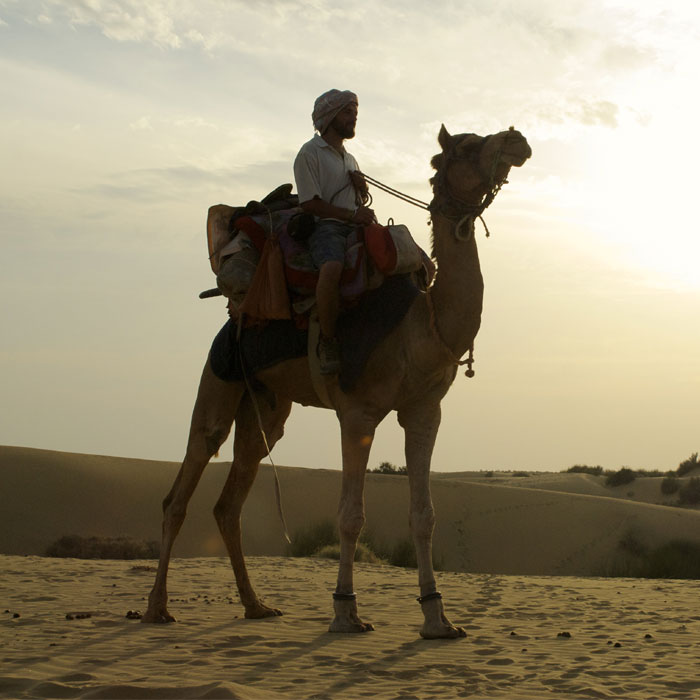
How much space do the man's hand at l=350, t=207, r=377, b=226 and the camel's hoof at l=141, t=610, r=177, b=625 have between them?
368 centimetres

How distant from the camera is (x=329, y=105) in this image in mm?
8625

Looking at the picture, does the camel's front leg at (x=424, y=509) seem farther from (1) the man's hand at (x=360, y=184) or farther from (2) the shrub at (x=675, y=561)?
(2) the shrub at (x=675, y=561)

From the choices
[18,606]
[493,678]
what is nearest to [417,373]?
[493,678]

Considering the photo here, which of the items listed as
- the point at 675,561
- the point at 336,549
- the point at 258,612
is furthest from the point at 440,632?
the point at 675,561

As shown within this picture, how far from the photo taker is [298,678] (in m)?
6.19

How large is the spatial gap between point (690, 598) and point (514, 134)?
5867 mm

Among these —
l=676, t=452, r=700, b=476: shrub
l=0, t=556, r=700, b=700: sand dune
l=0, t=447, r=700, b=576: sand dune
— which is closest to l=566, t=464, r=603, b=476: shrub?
l=676, t=452, r=700, b=476: shrub

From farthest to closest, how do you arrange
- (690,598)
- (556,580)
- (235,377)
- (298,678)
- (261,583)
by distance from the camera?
1. (556,580)
2. (261,583)
3. (690,598)
4. (235,377)
5. (298,678)

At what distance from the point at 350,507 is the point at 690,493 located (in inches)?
1259

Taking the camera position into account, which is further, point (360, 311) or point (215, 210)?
point (215, 210)

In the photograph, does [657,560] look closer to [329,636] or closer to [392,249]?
[329,636]

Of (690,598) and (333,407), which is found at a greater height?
(333,407)

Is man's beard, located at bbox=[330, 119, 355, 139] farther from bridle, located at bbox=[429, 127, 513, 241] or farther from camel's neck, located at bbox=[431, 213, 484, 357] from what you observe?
camel's neck, located at bbox=[431, 213, 484, 357]

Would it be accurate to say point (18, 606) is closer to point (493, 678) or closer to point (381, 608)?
Result: point (381, 608)
